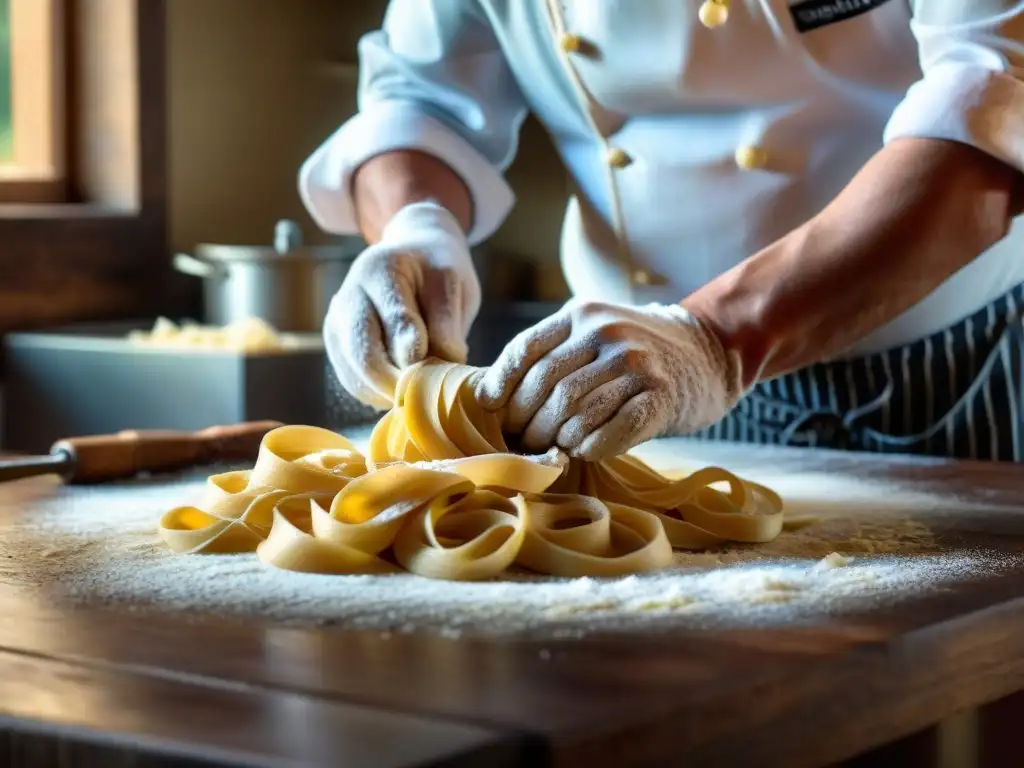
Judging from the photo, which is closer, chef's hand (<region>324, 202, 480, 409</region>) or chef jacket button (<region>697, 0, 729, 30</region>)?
chef's hand (<region>324, 202, 480, 409</region>)

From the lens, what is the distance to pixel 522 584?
1.25 meters

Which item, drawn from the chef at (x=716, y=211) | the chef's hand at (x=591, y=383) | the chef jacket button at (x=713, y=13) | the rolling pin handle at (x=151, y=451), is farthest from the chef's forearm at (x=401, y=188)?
the chef's hand at (x=591, y=383)

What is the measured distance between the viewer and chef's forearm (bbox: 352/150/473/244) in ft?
6.84

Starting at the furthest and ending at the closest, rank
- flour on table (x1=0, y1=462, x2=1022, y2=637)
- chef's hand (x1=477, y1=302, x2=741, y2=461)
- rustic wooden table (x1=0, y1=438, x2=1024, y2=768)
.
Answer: chef's hand (x1=477, y1=302, x2=741, y2=461)
flour on table (x1=0, y1=462, x2=1022, y2=637)
rustic wooden table (x1=0, y1=438, x2=1024, y2=768)

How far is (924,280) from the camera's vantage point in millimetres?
1713

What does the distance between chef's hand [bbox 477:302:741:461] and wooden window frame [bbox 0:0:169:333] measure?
2123 millimetres

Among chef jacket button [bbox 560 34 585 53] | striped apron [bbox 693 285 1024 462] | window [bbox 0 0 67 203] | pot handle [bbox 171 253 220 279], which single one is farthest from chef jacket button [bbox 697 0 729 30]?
window [bbox 0 0 67 203]

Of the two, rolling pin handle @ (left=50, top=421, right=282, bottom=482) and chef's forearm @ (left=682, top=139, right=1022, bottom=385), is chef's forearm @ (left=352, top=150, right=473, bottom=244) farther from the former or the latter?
chef's forearm @ (left=682, top=139, right=1022, bottom=385)

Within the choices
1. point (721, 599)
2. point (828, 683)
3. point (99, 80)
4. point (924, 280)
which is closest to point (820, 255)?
point (924, 280)

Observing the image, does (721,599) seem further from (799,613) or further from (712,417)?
(712,417)

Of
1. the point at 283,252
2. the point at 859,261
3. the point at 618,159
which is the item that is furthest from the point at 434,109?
the point at 283,252

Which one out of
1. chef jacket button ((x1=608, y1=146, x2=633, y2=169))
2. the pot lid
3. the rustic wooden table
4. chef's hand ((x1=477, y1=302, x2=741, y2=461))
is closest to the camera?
the rustic wooden table

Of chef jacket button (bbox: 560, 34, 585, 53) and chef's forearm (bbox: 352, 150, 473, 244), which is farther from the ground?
chef jacket button (bbox: 560, 34, 585, 53)

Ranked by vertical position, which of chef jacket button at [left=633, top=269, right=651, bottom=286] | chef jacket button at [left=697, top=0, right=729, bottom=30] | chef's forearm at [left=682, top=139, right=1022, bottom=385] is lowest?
chef jacket button at [left=633, top=269, right=651, bottom=286]
